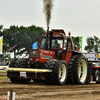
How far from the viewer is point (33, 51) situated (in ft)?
43.4

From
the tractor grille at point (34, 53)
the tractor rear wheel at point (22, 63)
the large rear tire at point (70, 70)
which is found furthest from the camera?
the large rear tire at point (70, 70)

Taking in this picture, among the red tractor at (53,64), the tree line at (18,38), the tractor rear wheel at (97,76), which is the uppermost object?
the tree line at (18,38)

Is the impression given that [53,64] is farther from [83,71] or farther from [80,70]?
[83,71]

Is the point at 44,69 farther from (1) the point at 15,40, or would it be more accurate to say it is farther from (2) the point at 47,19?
(1) the point at 15,40

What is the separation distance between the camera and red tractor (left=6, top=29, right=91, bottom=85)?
1256cm

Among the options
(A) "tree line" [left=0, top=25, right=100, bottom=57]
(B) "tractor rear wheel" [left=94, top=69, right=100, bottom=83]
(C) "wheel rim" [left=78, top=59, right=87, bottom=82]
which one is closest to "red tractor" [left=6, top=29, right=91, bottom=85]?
(C) "wheel rim" [left=78, top=59, right=87, bottom=82]

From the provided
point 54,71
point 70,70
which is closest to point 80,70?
point 70,70

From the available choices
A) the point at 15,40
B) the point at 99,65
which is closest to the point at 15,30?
the point at 15,40

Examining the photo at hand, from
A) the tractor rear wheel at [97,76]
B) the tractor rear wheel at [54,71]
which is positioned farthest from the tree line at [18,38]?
the tractor rear wheel at [54,71]

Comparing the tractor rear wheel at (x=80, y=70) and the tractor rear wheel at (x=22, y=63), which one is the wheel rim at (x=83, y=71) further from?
the tractor rear wheel at (x=22, y=63)

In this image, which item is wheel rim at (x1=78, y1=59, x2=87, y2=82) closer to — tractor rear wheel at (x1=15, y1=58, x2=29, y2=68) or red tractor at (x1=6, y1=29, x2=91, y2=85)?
red tractor at (x1=6, y1=29, x2=91, y2=85)

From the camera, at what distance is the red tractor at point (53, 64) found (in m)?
12.6

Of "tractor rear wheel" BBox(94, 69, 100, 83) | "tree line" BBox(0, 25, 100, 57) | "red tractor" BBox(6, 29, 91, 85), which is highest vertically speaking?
"tree line" BBox(0, 25, 100, 57)

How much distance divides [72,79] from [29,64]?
Answer: 253 centimetres
